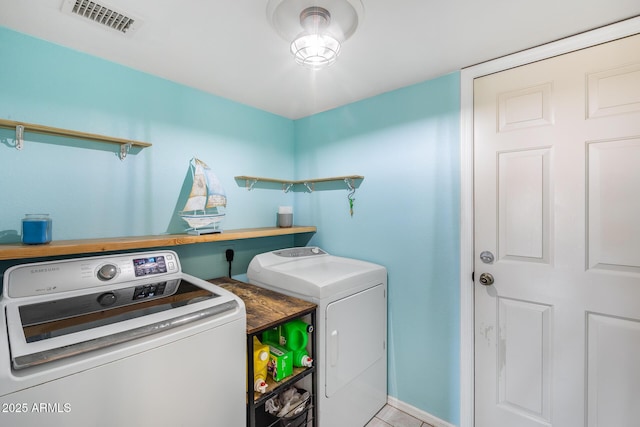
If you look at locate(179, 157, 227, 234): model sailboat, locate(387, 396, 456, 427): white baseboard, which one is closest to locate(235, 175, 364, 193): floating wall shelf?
locate(179, 157, 227, 234): model sailboat

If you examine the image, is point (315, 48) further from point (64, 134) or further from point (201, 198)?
point (64, 134)

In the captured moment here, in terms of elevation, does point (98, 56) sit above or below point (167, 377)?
above

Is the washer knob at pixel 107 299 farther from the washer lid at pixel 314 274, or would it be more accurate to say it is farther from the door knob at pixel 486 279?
the door knob at pixel 486 279

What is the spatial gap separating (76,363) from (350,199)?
180 cm

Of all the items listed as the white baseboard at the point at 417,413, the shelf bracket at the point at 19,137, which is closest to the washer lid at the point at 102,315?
the shelf bracket at the point at 19,137

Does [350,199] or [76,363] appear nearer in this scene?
[76,363]

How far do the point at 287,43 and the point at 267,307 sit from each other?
4.65 ft

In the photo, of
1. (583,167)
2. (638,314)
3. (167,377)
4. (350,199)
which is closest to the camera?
(167,377)

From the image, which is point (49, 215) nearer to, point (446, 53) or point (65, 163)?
point (65, 163)

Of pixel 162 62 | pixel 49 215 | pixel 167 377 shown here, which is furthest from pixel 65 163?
pixel 167 377

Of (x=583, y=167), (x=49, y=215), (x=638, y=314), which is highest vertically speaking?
(x=583, y=167)

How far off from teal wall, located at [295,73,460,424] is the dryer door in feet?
0.53

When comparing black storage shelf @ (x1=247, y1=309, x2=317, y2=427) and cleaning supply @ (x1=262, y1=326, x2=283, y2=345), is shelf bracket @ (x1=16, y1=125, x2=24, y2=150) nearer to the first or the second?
black storage shelf @ (x1=247, y1=309, x2=317, y2=427)

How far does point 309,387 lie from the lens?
1535 millimetres
